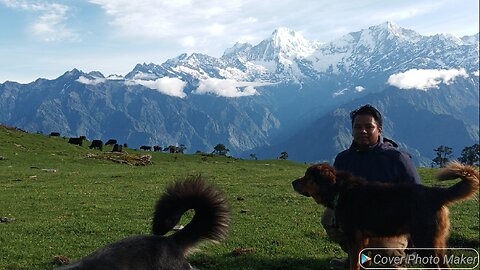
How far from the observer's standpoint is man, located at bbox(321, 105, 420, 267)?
34.6 ft

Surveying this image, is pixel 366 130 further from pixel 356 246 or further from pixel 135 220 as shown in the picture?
pixel 135 220

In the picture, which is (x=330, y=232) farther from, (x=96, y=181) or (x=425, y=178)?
(x=425, y=178)

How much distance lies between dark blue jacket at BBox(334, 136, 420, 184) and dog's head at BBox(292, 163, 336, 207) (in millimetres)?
915

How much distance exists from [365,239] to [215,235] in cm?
388

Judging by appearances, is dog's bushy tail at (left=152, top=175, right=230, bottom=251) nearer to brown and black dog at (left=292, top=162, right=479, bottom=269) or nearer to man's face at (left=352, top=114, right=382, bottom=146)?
brown and black dog at (left=292, top=162, right=479, bottom=269)

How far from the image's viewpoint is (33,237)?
15.7 meters

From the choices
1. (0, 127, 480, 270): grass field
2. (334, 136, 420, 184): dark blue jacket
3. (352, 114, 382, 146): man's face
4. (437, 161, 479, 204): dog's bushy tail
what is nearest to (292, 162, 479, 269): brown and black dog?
(437, 161, 479, 204): dog's bushy tail

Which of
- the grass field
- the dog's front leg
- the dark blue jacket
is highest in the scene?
the dark blue jacket

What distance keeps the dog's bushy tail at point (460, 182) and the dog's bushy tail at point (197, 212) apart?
4564 millimetres

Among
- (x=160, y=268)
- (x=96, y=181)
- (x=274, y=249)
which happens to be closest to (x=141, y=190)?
(x=96, y=181)

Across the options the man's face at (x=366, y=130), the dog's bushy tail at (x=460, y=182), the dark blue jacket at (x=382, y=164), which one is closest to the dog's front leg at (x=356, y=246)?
the dark blue jacket at (x=382, y=164)

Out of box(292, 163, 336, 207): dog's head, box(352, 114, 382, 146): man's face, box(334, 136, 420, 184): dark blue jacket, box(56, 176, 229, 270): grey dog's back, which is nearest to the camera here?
box(56, 176, 229, 270): grey dog's back

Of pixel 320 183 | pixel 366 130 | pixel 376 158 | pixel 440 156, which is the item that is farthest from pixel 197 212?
pixel 440 156

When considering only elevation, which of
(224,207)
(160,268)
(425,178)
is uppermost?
(224,207)
